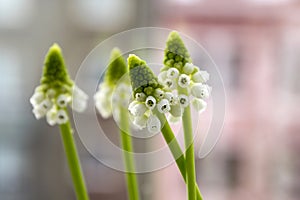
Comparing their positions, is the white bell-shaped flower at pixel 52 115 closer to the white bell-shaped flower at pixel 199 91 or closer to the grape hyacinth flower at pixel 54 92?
the grape hyacinth flower at pixel 54 92

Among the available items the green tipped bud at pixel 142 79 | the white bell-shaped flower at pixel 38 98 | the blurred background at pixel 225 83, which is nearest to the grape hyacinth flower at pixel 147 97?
the green tipped bud at pixel 142 79

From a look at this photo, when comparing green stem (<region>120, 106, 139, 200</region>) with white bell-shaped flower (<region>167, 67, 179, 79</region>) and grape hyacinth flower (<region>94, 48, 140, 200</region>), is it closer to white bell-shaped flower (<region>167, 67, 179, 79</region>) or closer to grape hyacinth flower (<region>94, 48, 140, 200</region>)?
grape hyacinth flower (<region>94, 48, 140, 200</region>)

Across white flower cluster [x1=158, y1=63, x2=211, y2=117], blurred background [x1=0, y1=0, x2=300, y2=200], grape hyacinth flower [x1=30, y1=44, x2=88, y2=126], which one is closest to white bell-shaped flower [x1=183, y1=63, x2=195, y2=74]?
white flower cluster [x1=158, y1=63, x2=211, y2=117]

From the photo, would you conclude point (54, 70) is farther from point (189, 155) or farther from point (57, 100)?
point (189, 155)

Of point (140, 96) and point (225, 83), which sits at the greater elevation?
point (225, 83)

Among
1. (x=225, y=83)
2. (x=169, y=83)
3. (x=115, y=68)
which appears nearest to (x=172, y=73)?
(x=169, y=83)

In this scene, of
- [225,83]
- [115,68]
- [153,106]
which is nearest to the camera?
[153,106]

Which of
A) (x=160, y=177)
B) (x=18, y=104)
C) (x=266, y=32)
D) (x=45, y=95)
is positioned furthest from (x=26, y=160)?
(x=45, y=95)
